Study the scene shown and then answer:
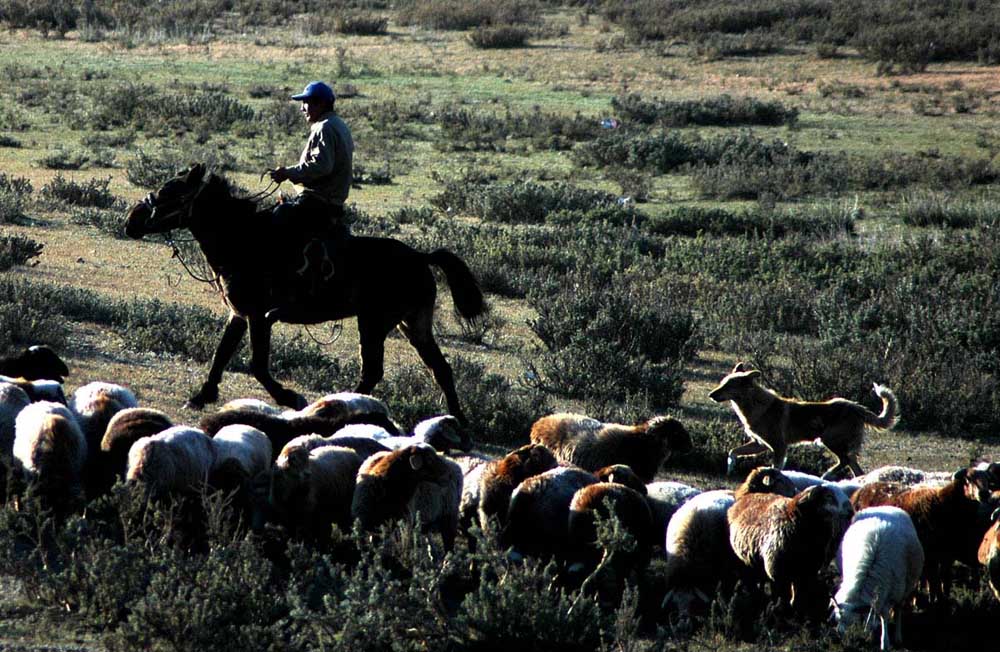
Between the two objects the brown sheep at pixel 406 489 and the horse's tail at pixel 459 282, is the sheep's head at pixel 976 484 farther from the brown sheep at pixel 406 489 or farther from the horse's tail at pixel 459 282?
the horse's tail at pixel 459 282

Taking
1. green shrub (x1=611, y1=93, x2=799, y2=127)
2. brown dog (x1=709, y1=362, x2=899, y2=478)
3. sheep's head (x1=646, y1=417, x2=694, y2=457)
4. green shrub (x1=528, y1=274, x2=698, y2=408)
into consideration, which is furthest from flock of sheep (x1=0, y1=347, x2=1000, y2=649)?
green shrub (x1=611, y1=93, x2=799, y2=127)

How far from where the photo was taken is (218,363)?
10852 millimetres

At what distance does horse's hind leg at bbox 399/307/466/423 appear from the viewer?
11375 millimetres

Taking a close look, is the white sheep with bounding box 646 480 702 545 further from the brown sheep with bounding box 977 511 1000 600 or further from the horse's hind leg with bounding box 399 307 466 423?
the horse's hind leg with bounding box 399 307 466 423

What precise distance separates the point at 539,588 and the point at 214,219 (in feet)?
16.9

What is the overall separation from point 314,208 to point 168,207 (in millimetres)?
1136

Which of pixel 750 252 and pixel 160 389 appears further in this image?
pixel 750 252

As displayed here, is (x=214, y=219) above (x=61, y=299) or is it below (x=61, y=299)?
above

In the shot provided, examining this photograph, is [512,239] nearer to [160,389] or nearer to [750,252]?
[750,252]

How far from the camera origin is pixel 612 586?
736cm

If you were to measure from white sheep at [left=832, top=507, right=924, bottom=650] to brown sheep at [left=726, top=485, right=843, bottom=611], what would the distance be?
0.50ft

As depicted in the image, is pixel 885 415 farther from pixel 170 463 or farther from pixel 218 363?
pixel 170 463

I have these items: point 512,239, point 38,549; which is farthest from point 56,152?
point 38,549

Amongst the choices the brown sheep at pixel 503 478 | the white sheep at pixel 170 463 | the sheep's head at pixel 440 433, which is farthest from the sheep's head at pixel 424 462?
the sheep's head at pixel 440 433
